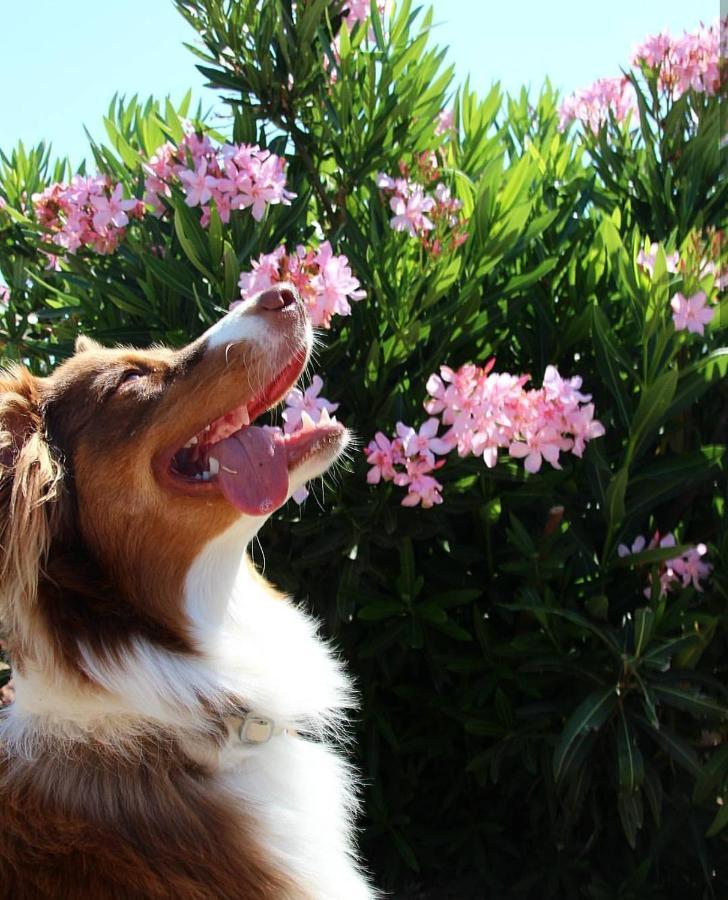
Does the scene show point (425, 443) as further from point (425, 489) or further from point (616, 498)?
point (616, 498)

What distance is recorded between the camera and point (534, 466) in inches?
107

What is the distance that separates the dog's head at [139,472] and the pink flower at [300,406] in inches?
6.2

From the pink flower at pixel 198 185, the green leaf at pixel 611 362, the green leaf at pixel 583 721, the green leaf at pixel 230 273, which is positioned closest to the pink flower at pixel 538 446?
the green leaf at pixel 611 362

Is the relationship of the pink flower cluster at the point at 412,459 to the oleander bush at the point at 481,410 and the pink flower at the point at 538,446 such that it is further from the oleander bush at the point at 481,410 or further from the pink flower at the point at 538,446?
the pink flower at the point at 538,446

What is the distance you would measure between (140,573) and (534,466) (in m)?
1.09

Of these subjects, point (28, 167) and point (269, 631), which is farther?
point (28, 167)

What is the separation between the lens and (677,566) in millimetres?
3092

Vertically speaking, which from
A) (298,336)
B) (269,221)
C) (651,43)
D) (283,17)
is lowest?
(298,336)

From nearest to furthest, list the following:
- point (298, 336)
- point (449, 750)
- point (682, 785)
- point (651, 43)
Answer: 1. point (298, 336)
2. point (682, 785)
3. point (449, 750)
4. point (651, 43)

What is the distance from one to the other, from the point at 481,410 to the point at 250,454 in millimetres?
656

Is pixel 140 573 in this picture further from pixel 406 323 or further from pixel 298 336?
pixel 406 323

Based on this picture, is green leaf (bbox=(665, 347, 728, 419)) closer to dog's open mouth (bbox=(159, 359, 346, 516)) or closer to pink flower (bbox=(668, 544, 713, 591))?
pink flower (bbox=(668, 544, 713, 591))

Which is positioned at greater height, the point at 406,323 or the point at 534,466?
the point at 406,323

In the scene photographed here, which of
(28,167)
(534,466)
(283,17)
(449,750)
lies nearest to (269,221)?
(283,17)
